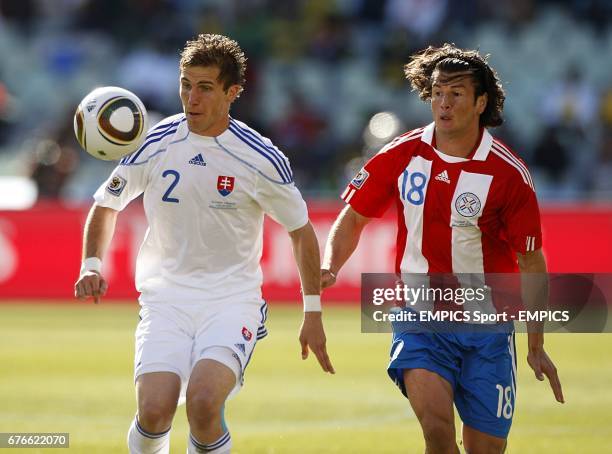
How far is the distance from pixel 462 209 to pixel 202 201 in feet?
4.78

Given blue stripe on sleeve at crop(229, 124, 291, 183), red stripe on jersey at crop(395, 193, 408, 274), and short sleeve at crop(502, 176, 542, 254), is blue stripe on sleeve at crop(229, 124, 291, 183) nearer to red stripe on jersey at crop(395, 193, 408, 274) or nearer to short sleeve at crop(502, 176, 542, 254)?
red stripe on jersey at crop(395, 193, 408, 274)

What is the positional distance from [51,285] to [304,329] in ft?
37.3

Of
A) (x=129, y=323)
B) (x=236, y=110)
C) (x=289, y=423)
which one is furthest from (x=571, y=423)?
(x=236, y=110)

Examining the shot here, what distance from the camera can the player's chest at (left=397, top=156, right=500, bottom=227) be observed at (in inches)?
275

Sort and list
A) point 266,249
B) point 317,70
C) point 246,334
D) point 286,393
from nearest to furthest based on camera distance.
→ point 246,334
point 286,393
point 266,249
point 317,70

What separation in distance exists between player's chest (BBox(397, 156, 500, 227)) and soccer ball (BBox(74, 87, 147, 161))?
60.8 inches

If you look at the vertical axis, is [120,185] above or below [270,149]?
below

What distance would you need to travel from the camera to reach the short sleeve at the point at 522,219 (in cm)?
689

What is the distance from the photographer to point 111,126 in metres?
7.00

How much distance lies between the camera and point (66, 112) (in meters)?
21.6

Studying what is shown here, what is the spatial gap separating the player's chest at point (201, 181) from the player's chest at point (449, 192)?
2.99ft

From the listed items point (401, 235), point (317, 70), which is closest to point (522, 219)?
point (401, 235)

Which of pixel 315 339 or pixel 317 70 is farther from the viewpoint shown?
pixel 317 70

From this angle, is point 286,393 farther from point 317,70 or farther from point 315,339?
point 317,70
